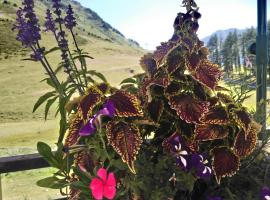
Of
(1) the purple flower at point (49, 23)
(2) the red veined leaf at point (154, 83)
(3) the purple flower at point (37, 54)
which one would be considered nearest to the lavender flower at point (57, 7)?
(1) the purple flower at point (49, 23)

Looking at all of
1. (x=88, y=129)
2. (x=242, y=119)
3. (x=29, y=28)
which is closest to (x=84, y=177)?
(x=88, y=129)

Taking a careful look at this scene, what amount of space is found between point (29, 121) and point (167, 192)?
17.1 metres

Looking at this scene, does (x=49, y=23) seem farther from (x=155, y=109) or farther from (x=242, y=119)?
(x=242, y=119)

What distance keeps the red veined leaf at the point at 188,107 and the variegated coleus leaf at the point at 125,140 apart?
141mm

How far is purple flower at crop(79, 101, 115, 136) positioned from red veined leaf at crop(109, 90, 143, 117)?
0.09 ft

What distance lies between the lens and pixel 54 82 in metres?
1.63

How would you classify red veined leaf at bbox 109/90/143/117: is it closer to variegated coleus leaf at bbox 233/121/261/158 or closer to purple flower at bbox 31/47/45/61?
variegated coleus leaf at bbox 233/121/261/158

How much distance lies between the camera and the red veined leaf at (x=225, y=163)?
1.30 meters

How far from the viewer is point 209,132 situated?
4.25ft

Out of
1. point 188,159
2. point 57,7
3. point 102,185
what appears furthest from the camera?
point 57,7

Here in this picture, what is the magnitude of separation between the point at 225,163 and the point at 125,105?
339 millimetres

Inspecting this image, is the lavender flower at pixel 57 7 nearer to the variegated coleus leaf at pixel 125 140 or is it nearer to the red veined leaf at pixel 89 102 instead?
the red veined leaf at pixel 89 102

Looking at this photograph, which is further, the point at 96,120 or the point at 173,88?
the point at 173,88

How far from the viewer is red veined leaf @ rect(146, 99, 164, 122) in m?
1.35
